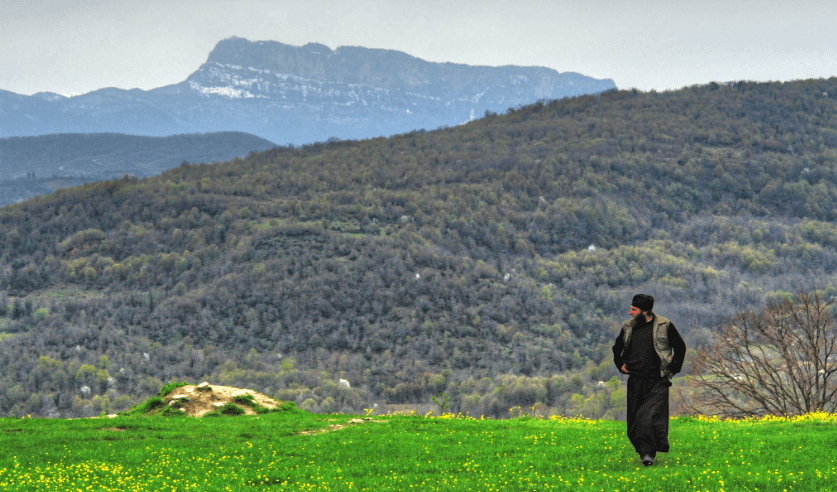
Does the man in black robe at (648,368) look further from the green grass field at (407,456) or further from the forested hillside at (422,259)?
the forested hillside at (422,259)

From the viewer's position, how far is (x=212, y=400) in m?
19.8

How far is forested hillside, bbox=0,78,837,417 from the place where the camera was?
206 ft

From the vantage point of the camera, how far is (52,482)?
32.4ft

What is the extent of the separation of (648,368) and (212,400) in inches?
558

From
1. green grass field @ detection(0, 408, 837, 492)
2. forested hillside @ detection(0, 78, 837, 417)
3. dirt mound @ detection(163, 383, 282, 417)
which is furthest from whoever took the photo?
forested hillside @ detection(0, 78, 837, 417)

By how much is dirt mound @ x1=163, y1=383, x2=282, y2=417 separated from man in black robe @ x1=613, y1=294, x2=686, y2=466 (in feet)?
41.1

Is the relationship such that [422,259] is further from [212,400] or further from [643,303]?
[643,303]

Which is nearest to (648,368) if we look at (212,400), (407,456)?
(407,456)

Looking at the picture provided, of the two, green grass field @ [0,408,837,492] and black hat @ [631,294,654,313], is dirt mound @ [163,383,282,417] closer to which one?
green grass field @ [0,408,837,492]

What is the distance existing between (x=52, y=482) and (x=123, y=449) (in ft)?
10.2

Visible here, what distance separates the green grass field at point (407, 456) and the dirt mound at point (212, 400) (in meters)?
2.65

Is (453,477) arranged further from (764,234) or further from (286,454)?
(764,234)

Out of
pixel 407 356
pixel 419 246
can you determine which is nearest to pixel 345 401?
pixel 407 356

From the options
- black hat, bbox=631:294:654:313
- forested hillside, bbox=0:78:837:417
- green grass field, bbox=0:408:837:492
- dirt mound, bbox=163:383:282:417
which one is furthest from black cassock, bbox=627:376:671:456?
forested hillside, bbox=0:78:837:417
